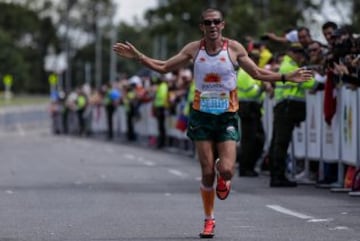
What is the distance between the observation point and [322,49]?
20125 millimetres

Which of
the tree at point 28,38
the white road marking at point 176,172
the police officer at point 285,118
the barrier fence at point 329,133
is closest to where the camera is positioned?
the barrier fence at point 329,133

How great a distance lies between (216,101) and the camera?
12.7 m

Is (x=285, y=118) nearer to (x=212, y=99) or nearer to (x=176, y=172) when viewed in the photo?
(x=176, y=172)

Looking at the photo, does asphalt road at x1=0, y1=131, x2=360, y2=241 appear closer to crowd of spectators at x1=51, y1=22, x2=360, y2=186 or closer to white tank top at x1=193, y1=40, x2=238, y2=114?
white tank top at x1=193, y1=40, x2=238, y2=114

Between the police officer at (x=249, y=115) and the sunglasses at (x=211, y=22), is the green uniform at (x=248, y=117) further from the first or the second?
the sunglasses at (x=211, y=22)

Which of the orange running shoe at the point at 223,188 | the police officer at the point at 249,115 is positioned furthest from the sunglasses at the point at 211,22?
the police officer at the point at 249,115

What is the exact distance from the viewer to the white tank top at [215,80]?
41.6ft

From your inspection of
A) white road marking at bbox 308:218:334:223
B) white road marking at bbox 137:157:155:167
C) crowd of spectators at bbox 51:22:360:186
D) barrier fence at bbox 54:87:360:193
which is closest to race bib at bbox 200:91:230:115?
white road marking at bbox 308:218:334:223

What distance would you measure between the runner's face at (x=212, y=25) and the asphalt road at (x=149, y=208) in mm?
1762

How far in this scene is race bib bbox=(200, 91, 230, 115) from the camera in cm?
1268

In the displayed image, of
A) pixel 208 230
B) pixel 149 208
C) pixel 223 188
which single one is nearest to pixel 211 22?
pixel 223 188

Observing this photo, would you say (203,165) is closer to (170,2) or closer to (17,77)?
(170,2)

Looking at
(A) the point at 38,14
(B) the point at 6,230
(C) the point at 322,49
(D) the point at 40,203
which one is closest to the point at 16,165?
(C) the point at 322,49

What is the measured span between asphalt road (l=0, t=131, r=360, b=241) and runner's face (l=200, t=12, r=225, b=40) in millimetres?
1762
